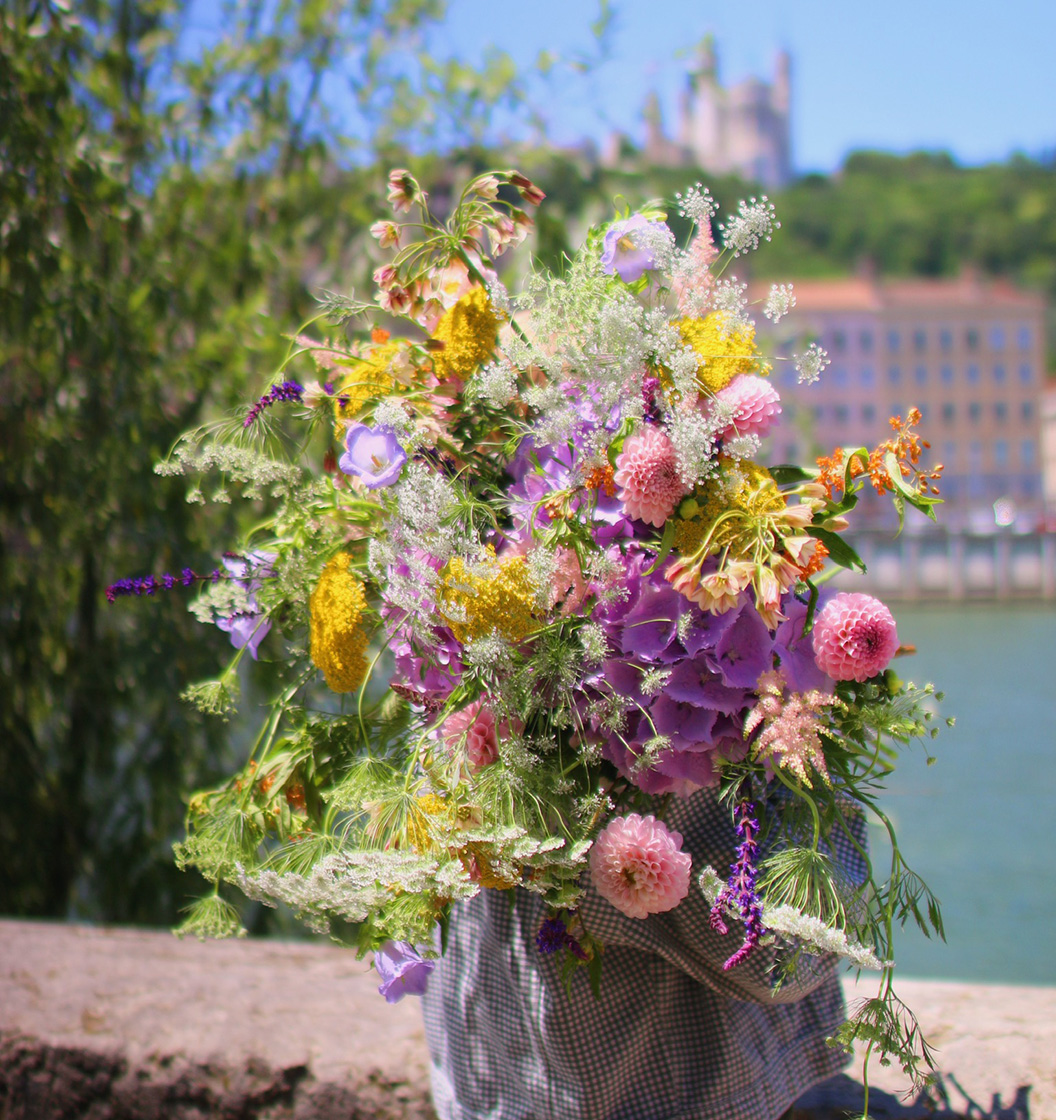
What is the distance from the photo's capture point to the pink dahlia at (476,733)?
94 cm

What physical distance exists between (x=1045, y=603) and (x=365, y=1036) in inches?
1331

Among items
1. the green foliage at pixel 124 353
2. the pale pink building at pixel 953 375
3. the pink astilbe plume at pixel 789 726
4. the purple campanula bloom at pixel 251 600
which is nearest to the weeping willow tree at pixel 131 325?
the green foliage at pixel 124 353

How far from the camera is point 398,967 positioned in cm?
96

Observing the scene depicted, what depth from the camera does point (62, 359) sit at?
2.36 meters

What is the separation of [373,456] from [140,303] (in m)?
1.72

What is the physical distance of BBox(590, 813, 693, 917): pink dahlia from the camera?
883 mm

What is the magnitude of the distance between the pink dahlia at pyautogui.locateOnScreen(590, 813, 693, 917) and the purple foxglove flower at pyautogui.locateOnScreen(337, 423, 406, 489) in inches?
13.8

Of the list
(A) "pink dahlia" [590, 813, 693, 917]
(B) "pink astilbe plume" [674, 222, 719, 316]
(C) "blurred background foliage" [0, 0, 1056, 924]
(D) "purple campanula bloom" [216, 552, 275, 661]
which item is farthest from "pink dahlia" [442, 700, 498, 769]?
(C) "blurred background foliage" [0, 0, 1056, 924]

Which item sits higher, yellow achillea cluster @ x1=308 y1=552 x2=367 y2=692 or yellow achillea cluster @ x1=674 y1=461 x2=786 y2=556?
yellow achillea cluster @ x1=674 y1=461 x2=786 y2=556

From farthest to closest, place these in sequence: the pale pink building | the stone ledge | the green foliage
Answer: the pale pink building, the green foliage, the stone ledge

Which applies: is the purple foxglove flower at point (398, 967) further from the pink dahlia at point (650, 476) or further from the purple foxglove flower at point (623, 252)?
the purple foxglove flower at point (623, 252)

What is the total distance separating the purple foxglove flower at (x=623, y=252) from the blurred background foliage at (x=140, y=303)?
1.23 metres

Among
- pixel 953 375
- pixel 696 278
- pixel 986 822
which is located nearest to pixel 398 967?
pixel 696 278

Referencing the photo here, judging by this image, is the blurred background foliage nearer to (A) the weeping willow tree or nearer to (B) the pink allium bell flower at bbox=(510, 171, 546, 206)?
(A) the weeping willow tree
